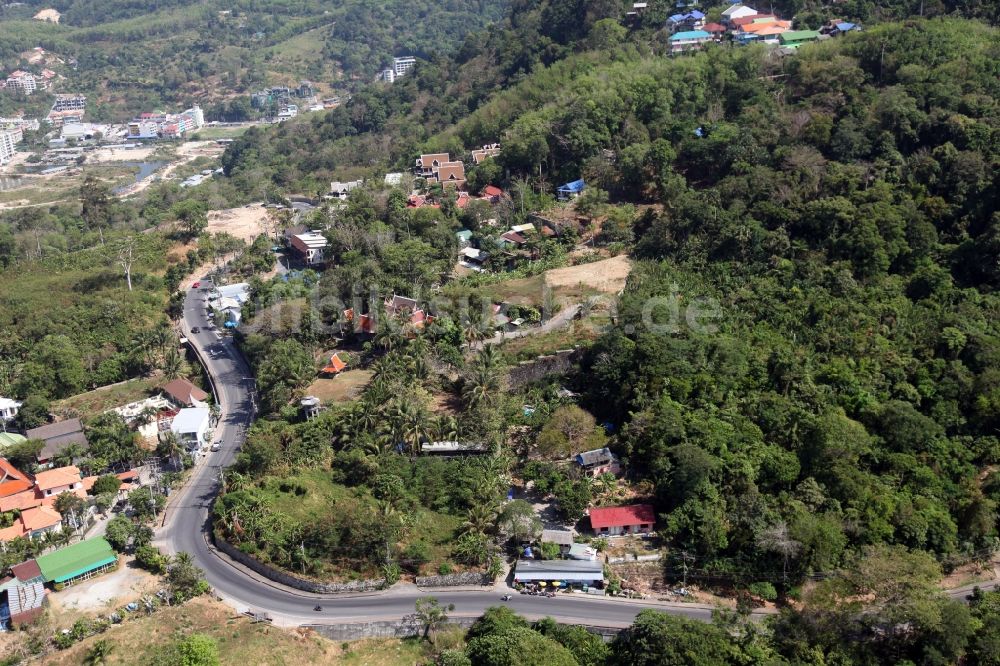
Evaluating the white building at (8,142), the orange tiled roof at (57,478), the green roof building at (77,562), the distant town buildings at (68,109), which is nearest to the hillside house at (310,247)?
the orange tiled roof at (57,478)

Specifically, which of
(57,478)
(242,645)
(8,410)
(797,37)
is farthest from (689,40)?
(242,645)

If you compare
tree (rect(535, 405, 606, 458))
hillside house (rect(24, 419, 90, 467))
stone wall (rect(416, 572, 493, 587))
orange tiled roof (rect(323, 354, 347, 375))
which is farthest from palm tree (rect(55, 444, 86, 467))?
tree (rect(535, 405, 606, 458))

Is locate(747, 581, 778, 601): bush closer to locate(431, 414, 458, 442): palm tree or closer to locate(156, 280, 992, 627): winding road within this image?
locate(156, 280, 992, 627): winding road

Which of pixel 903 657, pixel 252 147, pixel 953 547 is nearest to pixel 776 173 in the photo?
pixel 953 547

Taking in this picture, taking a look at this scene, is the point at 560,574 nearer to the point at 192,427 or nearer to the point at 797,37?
the point at 192,427

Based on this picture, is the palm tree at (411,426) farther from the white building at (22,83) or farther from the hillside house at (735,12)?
the white building at (22,83)

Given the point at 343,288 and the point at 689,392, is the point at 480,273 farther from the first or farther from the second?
the point at 689,392
